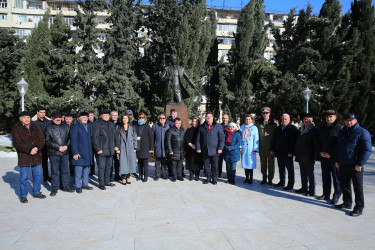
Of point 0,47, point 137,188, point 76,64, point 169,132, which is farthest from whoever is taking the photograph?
point 0,47

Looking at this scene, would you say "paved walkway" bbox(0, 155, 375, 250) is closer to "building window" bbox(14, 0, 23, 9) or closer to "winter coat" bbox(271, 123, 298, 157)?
"winter coat" bbox(271, 123, 298, 157)

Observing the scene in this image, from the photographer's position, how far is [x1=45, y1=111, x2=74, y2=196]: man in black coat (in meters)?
5.64

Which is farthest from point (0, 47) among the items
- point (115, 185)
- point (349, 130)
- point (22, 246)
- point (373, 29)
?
point (373, 29)

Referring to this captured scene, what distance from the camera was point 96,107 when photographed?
20.3 metres

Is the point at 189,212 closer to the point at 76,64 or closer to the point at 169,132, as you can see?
the point at 169,132

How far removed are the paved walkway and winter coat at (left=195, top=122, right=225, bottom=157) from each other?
0.98 metres

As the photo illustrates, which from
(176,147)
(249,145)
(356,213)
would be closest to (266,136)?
(249,145)

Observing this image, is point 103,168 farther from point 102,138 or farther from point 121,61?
point 121,61

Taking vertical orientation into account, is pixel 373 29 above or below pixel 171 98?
above

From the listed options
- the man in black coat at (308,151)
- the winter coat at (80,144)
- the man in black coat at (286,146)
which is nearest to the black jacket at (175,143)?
the winter coat at (80,144)

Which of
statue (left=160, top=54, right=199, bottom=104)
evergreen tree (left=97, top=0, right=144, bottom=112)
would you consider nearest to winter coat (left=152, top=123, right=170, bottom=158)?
statue (left=160, top=54, right=199, bottom=104)

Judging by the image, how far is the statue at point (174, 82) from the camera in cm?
1000

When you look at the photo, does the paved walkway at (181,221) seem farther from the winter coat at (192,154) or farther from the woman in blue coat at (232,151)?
the winter coat at (192,154)

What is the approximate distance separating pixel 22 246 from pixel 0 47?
91.5 feet
